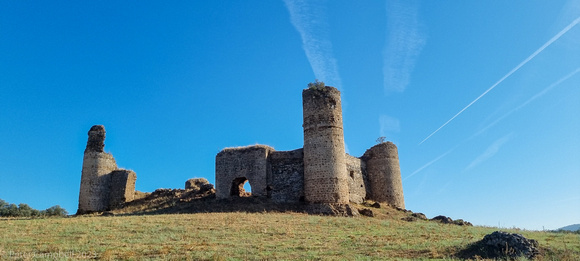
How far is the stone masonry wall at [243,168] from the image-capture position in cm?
2442

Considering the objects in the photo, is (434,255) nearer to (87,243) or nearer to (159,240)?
(159,240)

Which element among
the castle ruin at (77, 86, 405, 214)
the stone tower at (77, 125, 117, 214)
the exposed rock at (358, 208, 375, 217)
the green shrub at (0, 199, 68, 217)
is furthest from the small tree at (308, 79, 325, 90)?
the green shrub at (0, 199, 68, 217)

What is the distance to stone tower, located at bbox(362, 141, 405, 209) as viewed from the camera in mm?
27922

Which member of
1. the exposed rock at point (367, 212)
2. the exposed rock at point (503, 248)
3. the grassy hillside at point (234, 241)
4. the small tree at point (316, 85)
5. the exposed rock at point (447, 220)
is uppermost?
the small tree at point (316, 85)

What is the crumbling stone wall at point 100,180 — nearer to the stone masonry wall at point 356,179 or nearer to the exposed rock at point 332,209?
the exposed rock at point 332,209

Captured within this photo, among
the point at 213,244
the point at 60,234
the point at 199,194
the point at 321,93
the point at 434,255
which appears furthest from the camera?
the point at 199,194

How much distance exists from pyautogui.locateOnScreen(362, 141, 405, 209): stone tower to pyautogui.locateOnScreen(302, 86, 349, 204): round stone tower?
19.7 ft

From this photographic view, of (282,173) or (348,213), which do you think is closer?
(348,213)

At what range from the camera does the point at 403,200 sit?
92.8 ft

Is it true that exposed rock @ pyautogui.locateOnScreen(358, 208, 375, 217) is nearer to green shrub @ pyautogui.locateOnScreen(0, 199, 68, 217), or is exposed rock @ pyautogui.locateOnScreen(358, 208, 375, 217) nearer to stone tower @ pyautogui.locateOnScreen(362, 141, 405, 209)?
stone tower @ pyautogui.locateOnScreen(362, 141, 405, 209)

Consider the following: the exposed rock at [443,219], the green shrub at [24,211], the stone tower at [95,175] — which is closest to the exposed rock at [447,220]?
the exposed rock at [443,219]

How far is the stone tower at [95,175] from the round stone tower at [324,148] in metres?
14.1

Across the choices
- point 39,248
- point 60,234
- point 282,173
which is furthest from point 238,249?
point 282,173

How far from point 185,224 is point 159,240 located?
3.44 meters
